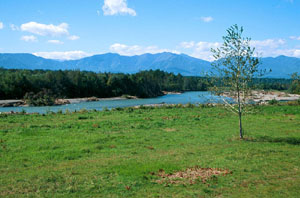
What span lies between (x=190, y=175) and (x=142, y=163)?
8.81 feet

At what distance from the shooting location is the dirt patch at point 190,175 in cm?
1044

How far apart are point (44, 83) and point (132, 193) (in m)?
102

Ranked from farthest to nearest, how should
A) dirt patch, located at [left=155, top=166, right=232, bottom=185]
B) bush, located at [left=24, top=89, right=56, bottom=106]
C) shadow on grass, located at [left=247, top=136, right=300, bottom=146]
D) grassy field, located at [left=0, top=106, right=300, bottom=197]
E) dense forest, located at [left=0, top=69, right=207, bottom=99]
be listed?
dense forest, located at [left=0, top=69, right=207, bottom=99]
bush, located at [left=24, top=89, right=56, bottom=106]
shadow on grass, located at [left=247, top=136, right=300, bottom=146]
dirt patch, located at [left=155, top=166, right=232, bottom=185]
grassy field, located at [left=0, top=106, right=300, bottom=197]

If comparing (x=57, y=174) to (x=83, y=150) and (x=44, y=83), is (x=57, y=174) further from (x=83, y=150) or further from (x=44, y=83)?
(x=44, y=83)

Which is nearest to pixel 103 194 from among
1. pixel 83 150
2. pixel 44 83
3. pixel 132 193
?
pixel 132 193

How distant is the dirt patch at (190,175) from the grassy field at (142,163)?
0.12 metres

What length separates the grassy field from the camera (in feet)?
31.0

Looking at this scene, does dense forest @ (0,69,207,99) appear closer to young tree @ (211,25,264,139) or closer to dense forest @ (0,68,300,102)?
dense forest @ (0,68,300,102)

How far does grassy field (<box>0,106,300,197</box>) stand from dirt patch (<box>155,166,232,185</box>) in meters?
0.12

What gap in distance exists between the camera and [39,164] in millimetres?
13000

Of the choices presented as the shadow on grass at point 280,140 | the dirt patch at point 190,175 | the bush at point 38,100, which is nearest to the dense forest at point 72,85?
the bush at point 38,100

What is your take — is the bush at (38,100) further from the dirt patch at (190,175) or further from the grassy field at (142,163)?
the dirt patch at (190,175)

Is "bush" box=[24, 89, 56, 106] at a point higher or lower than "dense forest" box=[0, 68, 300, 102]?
lower

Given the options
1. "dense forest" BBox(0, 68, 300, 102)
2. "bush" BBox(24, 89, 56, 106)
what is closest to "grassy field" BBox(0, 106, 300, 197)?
"bush" BBox(24, 89, 56, 106)
